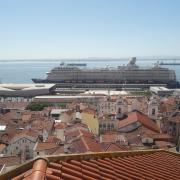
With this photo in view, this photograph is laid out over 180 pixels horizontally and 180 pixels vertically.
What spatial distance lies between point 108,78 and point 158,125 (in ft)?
146

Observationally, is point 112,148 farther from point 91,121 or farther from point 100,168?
point 100,168

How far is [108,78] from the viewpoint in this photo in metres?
74.8

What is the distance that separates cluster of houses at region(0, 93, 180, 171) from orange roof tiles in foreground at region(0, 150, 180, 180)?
11803 millimetres

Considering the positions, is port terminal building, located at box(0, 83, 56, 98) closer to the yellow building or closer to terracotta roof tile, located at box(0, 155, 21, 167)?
the yellow building

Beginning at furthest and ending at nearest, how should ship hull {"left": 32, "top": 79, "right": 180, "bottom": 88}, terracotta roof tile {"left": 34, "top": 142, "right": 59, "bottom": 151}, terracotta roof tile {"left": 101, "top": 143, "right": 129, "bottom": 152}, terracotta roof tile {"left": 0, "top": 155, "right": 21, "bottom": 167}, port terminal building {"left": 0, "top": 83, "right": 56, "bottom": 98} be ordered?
ship hull {"left": 32, "top": 79, "right": 180, "bottom": 88}
port terminal building {"left": 0, "top": 83, "right": 56, "bottom": 98}
terracotta roof tile {"left": 34, "top": 142, "right": 59, "bottom": 151}
terracotta roof tile {"left": 101, "top": 143, "right": 129, "bottom": 152}
terracotta roof tile {"left": 0, "top": 155, "right": 21, "bottom": 167}

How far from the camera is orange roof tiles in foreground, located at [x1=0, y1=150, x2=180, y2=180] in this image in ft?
8.22

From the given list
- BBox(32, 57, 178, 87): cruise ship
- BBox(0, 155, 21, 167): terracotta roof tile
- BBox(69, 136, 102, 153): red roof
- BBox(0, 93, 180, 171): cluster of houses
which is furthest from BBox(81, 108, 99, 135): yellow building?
Result: BBox(32, 57, 178, 87): cruise ship

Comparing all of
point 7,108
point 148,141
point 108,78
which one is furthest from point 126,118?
point 108,78

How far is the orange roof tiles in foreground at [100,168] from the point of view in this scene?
2.51 m

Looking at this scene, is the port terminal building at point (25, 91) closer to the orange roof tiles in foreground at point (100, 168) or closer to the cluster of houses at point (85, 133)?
the cluster of houses at point (85, 133)

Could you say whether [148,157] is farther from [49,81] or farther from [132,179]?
[49,81]

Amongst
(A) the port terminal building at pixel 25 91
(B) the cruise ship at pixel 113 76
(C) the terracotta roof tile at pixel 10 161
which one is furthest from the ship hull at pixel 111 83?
(C) the terracotta roof tile at pixel 10 161

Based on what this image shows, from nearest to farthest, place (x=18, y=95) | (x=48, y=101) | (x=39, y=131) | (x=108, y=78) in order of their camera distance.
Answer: (x=39, y=131)
(x=48, y=101)
(x=18, y=95)
(x=108, y=78)

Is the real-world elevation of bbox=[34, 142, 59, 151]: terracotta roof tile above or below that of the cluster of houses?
above
